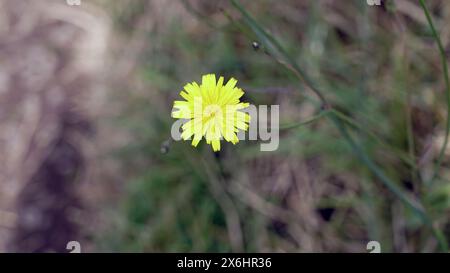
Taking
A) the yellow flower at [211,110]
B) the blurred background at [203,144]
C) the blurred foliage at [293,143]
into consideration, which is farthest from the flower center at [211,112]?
the blurred foliage at [293,143]

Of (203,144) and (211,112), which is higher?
(203,144)

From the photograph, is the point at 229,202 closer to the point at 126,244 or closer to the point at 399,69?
the point at 126,244

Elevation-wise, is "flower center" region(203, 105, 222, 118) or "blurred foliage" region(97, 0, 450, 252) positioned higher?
"blurred foliage" region(97, 0, 450, 252)

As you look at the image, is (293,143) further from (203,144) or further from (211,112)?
(211,112)

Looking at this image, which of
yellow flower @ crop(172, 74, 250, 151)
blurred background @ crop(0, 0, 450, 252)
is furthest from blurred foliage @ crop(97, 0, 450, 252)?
yellow flower @ crop(172, 74, 250, 151)

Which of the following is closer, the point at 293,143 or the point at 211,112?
the point at 211,112

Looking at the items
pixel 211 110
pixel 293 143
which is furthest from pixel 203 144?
pixel 211 110

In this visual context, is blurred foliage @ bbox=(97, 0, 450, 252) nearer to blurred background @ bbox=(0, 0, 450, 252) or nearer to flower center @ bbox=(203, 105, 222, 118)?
blurred background @ bbox=(0, 0, 450, 252)
